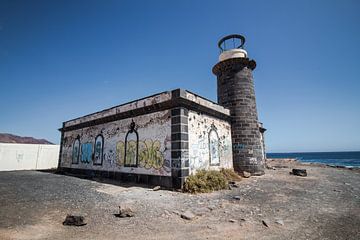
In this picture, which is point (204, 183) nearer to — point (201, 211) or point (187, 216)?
point (201, 211)

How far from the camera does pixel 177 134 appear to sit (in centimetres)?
838

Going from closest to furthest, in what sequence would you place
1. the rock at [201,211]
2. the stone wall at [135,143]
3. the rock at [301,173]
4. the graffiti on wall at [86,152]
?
the rock at [201,211]
the stone wall at [135,143]
the rock at [301,173]
the graffiti on wall at [86,152]

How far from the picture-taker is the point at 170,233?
12.3 feet


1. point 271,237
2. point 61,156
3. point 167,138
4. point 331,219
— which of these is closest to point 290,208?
point 331,219

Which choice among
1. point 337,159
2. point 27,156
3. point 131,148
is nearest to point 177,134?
point 131,148

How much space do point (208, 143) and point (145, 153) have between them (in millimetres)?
3410

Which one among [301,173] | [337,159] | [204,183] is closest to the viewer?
[204,183]

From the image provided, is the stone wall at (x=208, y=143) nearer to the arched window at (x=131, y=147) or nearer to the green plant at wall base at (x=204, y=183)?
A: the green plant at wall base at (x=204, y=183)

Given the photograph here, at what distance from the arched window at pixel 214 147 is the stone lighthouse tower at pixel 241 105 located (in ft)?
7.42

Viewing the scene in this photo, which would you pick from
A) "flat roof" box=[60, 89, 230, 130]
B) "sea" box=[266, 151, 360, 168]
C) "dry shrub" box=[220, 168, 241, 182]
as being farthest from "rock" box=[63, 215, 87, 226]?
"sea" box=[266, 151, 360, 168]

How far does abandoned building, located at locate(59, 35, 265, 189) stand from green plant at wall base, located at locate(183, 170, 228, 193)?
319 mm

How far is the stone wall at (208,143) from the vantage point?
9.03 m

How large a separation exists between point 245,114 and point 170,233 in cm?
1029

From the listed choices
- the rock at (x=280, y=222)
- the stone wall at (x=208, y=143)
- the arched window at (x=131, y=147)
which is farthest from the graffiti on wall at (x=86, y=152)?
the rock at (x=280, y=222)
